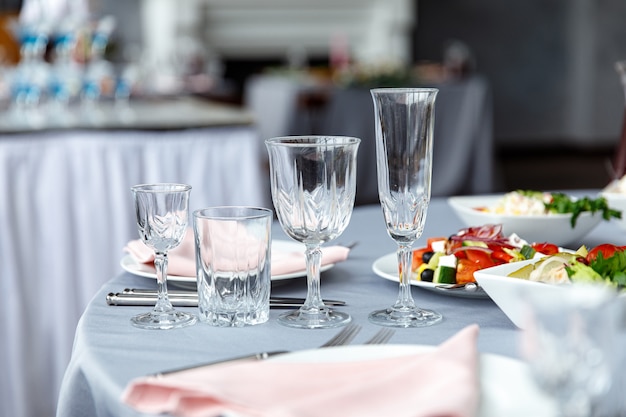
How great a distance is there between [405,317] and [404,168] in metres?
0.15

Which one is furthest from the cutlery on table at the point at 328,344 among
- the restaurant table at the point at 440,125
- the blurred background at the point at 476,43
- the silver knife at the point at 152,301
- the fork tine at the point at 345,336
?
the blurred background at the point at 476,43

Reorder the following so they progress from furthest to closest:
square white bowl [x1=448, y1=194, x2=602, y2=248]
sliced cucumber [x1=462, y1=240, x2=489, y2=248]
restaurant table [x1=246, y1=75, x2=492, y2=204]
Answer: restaurant table [x1=246, y1=75, x2=492, y2=204] < square white bowl [x1=448, y1=194, x2=602, y2=248] < sliced cucumber [x1=462, y1=240, x2=489, y2=248]

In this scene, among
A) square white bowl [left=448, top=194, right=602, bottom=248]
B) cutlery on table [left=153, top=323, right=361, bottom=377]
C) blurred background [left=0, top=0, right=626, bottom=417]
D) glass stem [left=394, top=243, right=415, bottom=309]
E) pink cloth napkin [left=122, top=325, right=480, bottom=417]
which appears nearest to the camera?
pink cloth napkin [left=122, top=325, right=480, bottom=417]

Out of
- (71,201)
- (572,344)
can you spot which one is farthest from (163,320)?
(71,201)

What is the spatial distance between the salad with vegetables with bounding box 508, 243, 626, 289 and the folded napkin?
0.28m

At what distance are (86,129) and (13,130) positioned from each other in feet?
0.69

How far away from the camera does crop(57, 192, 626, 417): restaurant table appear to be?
31.5 inches

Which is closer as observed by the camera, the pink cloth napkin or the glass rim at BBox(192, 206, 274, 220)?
the pink cloth napkin

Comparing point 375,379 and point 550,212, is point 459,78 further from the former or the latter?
point 375,379

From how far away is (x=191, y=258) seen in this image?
3.83 ft

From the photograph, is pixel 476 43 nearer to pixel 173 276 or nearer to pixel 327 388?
pixel 173 276

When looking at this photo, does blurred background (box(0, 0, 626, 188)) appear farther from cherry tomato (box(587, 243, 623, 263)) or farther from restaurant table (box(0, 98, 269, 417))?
cherry tomato (box(587, 243, 623, 263))

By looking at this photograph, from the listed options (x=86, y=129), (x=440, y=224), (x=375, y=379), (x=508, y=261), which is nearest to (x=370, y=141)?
(x=86, y=129)

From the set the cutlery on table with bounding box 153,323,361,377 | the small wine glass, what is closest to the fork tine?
the cutlery on table with bounding box 153,323,361,377
